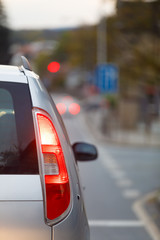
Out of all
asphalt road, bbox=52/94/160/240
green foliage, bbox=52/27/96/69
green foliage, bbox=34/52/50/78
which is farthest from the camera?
green foliage, bbox=34/52/50/78

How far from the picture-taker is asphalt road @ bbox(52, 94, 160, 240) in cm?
933

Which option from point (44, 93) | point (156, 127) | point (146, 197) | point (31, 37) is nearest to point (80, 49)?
point (156, 127)

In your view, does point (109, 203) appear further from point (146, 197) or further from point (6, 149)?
Answer: point (6, 149)

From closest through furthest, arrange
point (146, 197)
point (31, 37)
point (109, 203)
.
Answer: point (109, 203) → point (146, 197) → point (31, 37)

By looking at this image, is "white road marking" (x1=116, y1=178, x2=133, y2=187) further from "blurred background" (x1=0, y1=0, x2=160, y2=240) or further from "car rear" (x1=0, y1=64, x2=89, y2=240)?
"car rear" (x1=0, y1=64, x2=89, y2=240)

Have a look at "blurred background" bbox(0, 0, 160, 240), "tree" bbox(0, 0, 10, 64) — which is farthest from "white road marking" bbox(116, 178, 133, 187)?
"tree" bbox(0, 0, 10, 64)

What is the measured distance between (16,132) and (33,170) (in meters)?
0.22

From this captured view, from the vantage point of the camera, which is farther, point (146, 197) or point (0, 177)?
point (146, 197)

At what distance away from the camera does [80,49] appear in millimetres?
82625

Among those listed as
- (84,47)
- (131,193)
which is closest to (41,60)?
(84,47)

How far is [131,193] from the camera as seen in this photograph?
535 inches

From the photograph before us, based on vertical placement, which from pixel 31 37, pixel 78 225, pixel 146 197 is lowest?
pixel 31 37

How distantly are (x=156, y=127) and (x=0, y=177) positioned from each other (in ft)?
102

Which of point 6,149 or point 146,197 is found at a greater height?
point 6,149
